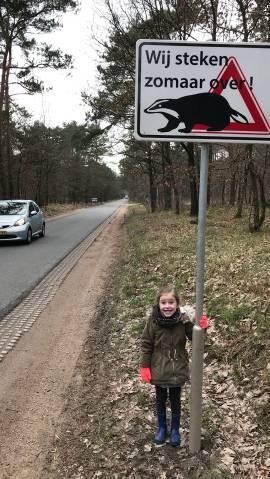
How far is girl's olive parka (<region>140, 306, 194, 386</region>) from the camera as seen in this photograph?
339 centimetres

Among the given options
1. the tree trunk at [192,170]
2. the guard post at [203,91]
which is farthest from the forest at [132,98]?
the guard post at [203,91]

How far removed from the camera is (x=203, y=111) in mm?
2896

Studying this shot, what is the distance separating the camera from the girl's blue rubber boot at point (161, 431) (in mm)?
3625

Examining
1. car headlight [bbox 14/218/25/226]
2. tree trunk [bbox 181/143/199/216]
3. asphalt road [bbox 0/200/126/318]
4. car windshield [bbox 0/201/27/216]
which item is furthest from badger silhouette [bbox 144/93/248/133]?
tree trunk [bbox 181/143/199/216]

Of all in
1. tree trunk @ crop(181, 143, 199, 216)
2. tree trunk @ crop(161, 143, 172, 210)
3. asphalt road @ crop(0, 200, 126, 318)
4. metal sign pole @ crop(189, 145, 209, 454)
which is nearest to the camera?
metal sign pole @ crop(189, 145, 209, 454)

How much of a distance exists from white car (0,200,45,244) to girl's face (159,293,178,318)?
41.3 ft

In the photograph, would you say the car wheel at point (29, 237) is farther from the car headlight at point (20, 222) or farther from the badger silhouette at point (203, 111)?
the badger silhouette at point (203, 111)

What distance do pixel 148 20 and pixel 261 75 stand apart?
17.7m

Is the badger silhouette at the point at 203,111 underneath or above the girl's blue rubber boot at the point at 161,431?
above

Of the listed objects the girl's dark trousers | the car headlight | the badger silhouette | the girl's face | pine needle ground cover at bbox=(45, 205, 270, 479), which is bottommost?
pine needle ground cover at bbox=(45, 205, 270, 479)

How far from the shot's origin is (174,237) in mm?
14008

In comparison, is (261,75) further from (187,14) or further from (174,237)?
(187,14)

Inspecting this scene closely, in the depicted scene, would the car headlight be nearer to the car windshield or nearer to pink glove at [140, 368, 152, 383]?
the car windshield

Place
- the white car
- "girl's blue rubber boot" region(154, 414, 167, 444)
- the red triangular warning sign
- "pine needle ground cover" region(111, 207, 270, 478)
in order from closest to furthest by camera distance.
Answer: the red triangular warning sign, "pine needle ground cover" region(111, 207, 270, 478), "girl's blue rubber boot" region(154, 414, 167, 444), the white car
